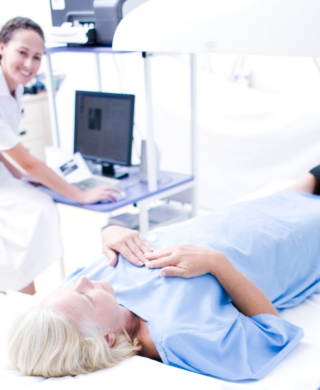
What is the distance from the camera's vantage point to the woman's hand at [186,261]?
4.35 ft

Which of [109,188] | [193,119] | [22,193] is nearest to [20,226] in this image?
[22,193]

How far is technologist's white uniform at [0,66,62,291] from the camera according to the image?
1927 millimetres

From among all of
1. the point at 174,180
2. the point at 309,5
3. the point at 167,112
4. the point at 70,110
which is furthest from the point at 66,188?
the point at 70,110

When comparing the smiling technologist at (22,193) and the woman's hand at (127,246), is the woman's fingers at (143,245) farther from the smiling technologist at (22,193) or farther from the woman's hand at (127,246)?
the smiling technologist at (22,193)

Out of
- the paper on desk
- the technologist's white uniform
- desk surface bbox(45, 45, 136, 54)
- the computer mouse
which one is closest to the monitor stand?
the paper on desk

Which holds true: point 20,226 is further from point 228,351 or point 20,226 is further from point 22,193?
point 228,351

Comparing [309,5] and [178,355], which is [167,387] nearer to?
[178,355]

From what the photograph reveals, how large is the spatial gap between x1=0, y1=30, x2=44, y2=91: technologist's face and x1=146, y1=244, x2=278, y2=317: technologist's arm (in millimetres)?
1303

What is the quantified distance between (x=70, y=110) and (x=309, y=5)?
11.6 feet

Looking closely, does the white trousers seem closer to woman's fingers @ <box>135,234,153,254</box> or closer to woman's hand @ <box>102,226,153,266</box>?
woman's hand @ <box>102,226,153,266</box>

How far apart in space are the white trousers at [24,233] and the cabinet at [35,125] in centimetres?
221

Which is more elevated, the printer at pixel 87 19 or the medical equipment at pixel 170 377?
the printer at pixel 87 19

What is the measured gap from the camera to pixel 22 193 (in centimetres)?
212

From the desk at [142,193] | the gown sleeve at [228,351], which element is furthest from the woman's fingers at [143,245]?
the desk at [142,193]
